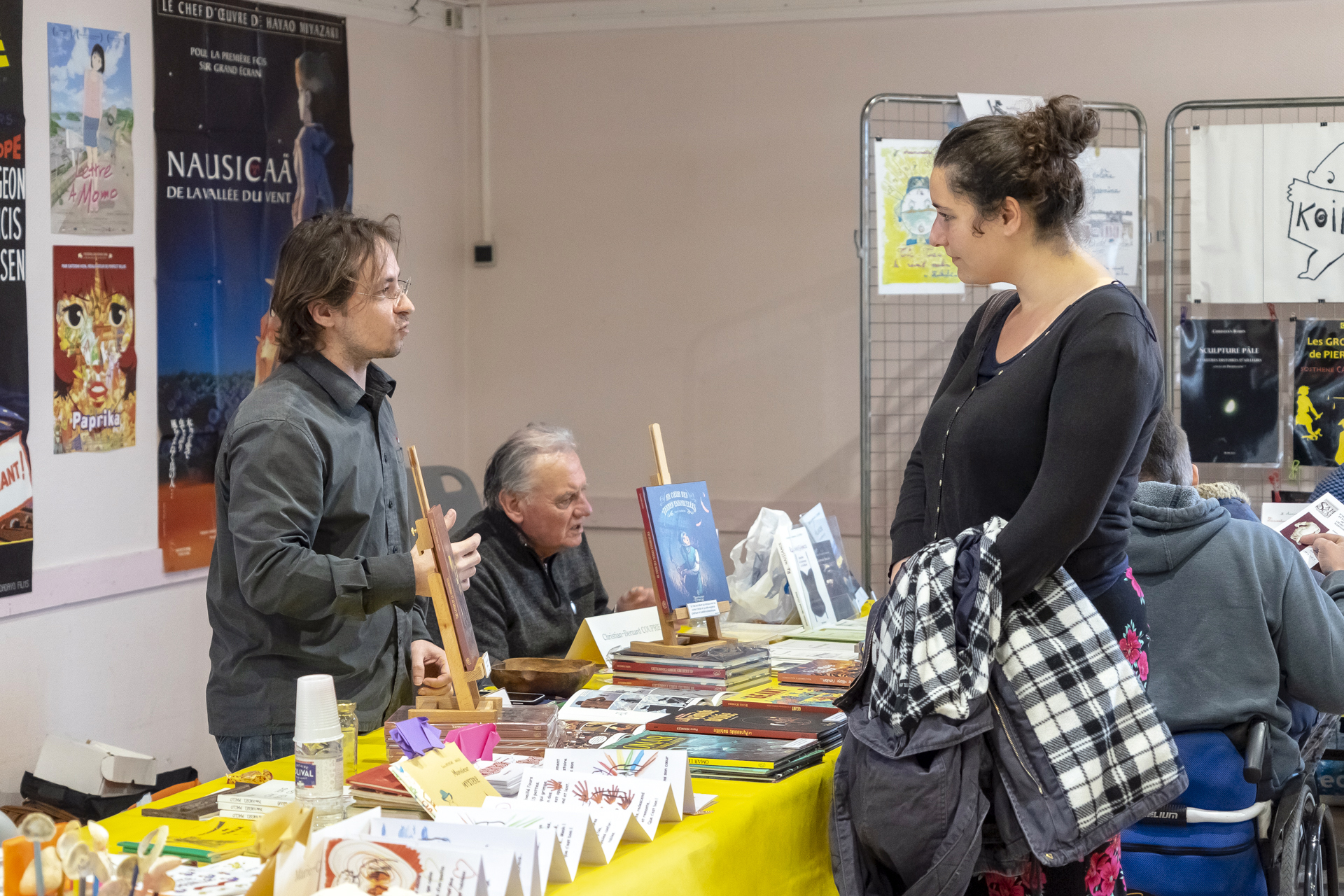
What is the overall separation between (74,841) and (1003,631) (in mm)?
1093

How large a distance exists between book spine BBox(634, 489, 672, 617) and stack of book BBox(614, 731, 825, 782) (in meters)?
0.57

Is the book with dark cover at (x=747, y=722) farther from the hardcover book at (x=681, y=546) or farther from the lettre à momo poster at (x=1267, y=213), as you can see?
the lettre à momo poster at (x=1267, y=213)

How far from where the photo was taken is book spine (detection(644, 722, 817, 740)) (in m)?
2.03

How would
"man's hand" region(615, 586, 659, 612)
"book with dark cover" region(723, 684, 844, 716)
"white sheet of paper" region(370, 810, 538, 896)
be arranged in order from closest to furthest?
1. "white sheet of paper" region(370, 810, 538, 896)
2. "book with dark cover" region(723, 684, 844, 716)
3. "man's hand" region(615, 586, 659, 612)

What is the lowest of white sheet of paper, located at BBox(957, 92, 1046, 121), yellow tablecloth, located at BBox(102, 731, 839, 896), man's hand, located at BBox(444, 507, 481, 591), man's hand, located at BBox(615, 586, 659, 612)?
yellow tablecloth, located at BBox(102, 731, 839, 896)

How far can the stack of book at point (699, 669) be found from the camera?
242 cm

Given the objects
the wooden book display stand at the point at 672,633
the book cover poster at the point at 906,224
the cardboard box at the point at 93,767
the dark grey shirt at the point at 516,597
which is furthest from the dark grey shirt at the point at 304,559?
the book cover poster at the point at 906,224

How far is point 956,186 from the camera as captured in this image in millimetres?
1867

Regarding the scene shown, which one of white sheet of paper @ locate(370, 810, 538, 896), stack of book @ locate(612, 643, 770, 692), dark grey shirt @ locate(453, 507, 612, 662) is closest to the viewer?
white sheet of paper @ locate(370, 810, 538, 896)

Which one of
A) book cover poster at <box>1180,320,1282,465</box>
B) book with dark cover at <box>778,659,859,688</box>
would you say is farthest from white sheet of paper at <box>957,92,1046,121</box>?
book with dark cover at <box>778,659,859,688</box>

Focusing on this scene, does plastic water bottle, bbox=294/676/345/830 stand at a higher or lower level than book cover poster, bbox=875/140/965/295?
lower

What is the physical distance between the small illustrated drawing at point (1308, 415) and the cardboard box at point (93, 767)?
11.9 feet

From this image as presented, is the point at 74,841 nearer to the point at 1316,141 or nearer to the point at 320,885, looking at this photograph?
the point at 320,885

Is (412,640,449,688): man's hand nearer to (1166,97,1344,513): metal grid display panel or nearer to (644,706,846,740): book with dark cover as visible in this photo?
(644,706,846,740): book with dark cover
